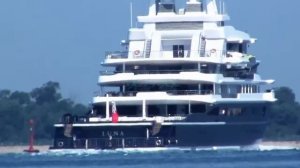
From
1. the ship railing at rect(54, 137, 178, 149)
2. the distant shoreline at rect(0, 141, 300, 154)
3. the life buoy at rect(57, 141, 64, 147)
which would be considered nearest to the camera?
the ship railing at rect(54, 137, 178, 149)

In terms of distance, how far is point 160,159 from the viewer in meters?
113

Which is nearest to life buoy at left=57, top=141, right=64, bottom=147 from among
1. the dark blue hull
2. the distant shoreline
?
the dark blue hull

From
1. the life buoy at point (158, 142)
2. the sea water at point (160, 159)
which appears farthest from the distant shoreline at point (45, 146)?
the life buoy at point (158, 142)

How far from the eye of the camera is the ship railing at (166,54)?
12600 centimetres

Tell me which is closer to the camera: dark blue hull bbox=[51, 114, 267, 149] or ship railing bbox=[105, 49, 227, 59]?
dark blue hull bbox=[51, 114, 267, 149]

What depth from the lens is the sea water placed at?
109 m

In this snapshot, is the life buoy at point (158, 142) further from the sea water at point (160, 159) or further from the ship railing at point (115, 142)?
the sea water at point (160, 159)

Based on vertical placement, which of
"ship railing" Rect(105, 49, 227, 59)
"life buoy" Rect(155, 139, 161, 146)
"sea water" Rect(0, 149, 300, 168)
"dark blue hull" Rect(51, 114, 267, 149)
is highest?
"ship railing" Rect(105, 49, 227, 59)

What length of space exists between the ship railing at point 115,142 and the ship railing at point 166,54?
6.91 meters

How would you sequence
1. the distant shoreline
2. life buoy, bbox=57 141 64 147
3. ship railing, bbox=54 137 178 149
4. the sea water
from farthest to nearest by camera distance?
the distant shoreline
life buoy, bbox=57 141 64 147
ship railing, bbox=54 137 178 149
the sea water

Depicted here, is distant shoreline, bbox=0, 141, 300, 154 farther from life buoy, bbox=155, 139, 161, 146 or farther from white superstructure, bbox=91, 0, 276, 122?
life buoy, bbox=155, 139, 161, 146

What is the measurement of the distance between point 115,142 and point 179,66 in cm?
690

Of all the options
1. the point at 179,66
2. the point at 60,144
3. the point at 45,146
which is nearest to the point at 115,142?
the point at 60,144

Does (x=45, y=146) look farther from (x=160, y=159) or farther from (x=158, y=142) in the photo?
(x=160, y=159)
